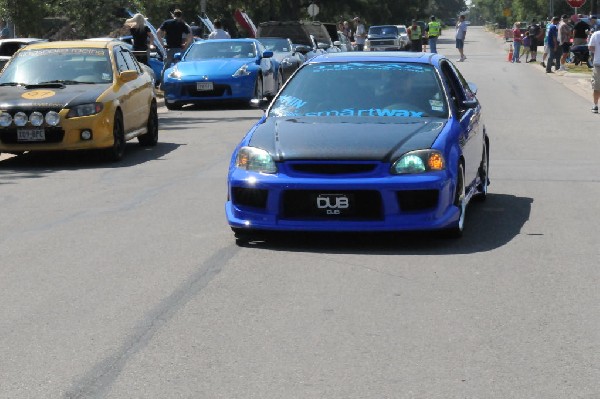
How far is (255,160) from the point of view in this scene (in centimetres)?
944

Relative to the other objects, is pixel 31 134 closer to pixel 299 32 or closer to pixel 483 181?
pixel 483 181

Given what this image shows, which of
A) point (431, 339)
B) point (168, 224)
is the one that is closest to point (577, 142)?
point (168, 224)

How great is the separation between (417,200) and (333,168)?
645 millimetres

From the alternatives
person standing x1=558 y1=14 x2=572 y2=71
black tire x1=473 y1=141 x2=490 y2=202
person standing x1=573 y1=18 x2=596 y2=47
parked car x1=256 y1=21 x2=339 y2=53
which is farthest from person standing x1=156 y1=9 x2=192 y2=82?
black tire x1=473 y1=141 x2=490 y2=202

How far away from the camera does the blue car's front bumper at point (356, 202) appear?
29.7 ft

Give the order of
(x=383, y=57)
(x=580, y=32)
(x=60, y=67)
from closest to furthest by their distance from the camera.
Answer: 1. (x=383, y=57)
2. (x=60, y=67)
3. (x=580, y=32)

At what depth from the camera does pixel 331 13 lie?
80000 millimetres

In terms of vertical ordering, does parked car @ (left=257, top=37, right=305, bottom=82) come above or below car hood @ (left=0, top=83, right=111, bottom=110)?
below

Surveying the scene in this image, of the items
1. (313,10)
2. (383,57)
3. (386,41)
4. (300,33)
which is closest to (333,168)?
(383,57)

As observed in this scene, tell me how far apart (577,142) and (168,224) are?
28.9 feet

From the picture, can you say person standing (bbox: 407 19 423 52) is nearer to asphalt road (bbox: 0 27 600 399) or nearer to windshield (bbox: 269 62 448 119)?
asphalt road (bbox: 0 27 600 399)

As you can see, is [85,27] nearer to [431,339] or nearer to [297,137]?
[297,137]

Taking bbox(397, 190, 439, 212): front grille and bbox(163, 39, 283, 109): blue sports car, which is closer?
bbox(397, 190, 439, 212): front grille

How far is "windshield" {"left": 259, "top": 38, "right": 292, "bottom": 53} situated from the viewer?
102 ft
